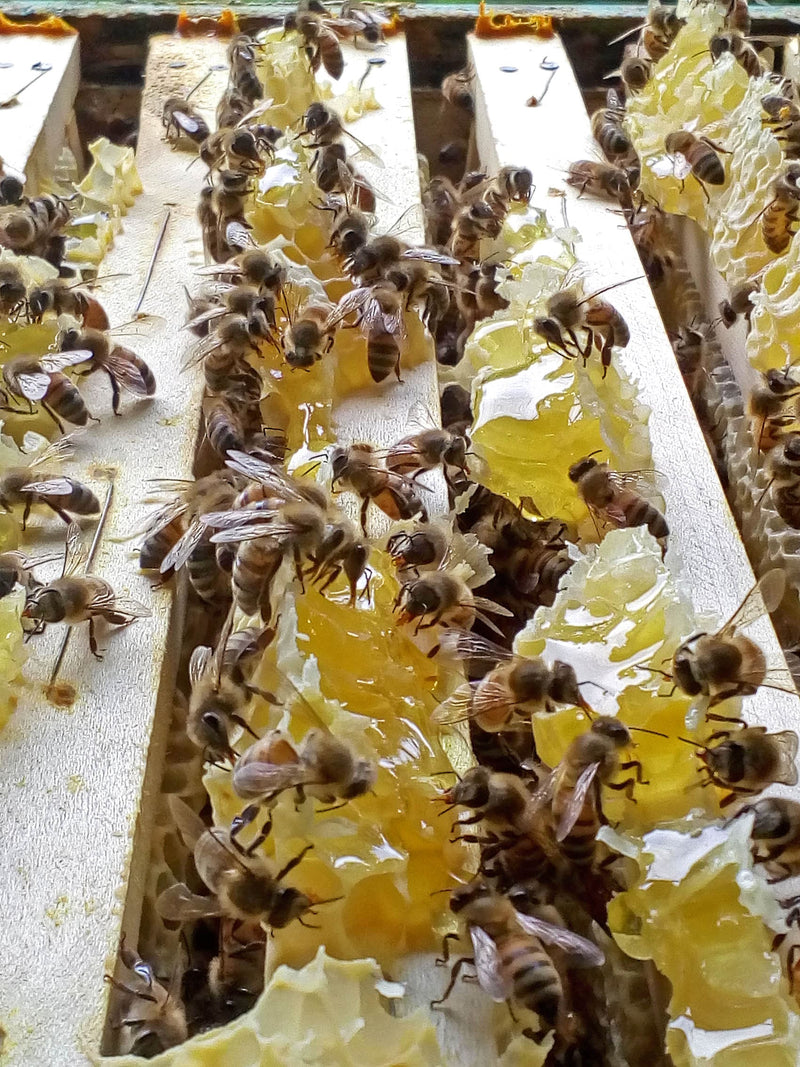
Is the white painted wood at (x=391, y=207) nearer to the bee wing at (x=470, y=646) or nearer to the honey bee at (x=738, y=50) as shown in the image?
the bee wing at (x=470, y=646)

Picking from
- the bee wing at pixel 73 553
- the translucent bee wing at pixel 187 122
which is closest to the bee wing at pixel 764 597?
the bee wing at pixel 73 553

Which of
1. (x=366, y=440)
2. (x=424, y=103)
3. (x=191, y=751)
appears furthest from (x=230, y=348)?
(x=424, y=103)

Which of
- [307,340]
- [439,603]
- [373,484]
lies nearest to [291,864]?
[439,603]

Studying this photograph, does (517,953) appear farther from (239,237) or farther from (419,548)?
(239,237)

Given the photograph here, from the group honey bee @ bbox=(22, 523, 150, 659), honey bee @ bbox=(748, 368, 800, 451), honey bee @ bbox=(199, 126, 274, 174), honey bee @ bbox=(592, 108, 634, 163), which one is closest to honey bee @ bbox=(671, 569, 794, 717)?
honey bee @ bbox=(748, 368, 800, 451)

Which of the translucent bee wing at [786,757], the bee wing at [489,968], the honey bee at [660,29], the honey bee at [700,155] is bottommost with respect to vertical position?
the bee wing at [489,968]

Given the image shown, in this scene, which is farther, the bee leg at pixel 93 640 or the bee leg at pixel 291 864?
the bee leg at pixel 93 640

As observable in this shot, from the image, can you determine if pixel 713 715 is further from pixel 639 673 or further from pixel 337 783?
pixel 337 783
